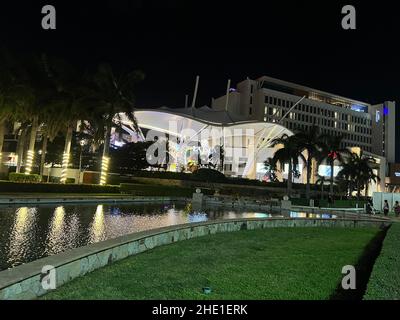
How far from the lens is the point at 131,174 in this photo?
5247cm

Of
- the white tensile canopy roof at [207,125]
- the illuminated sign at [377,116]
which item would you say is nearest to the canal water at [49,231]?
the white tensile canopy roof at [207,125]

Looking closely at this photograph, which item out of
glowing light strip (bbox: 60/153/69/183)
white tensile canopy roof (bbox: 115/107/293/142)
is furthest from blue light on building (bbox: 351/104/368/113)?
glowing light strip (bbox: 60/153/69/183)

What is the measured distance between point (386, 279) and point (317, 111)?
395ft

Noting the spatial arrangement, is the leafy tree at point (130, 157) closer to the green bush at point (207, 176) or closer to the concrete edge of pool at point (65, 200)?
the green bush at point (207, 176)

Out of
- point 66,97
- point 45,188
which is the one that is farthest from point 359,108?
point 45,188

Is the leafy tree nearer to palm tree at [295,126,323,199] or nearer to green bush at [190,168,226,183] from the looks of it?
green bush at [190,168,226,183]

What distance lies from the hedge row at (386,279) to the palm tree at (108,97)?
28595mm

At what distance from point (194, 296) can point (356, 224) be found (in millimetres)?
17158

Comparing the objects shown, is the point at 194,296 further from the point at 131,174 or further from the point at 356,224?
the point at 131,174

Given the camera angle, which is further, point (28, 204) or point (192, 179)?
point (192, 179)

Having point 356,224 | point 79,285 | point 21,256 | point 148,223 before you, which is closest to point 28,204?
point 148,223

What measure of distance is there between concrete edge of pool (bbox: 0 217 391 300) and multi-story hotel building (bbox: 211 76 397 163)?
88.7 m

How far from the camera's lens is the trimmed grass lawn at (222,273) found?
5844 mm

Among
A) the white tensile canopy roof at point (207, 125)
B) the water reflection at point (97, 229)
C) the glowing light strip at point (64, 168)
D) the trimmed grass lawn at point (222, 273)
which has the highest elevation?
the white tensile canopy roof at point (207, 125)
